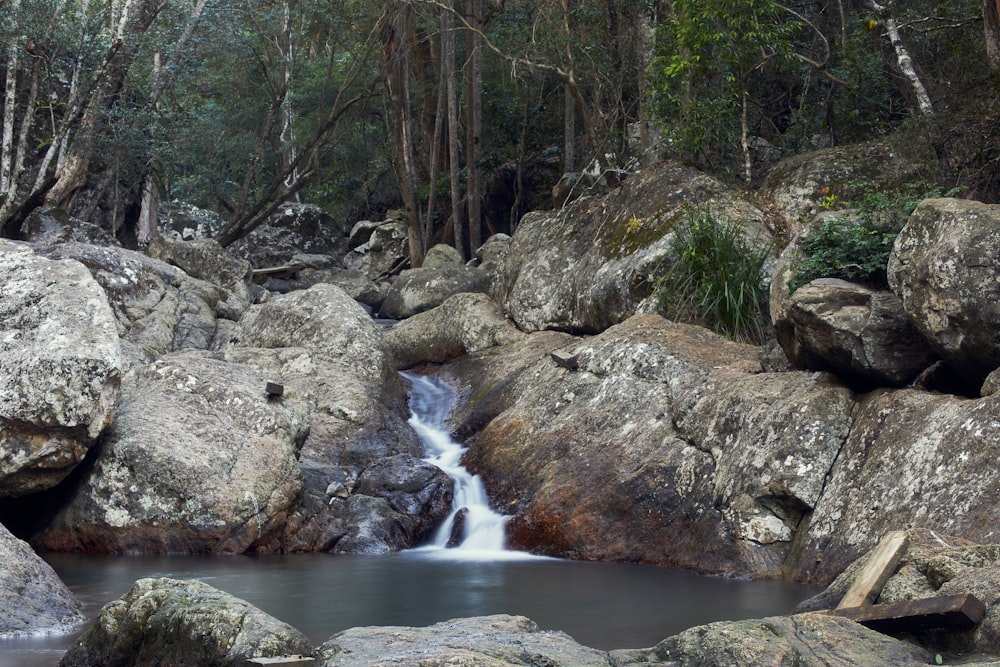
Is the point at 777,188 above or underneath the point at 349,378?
above

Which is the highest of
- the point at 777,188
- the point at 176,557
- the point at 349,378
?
the point at 777,188

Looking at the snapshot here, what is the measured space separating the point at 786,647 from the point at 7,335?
7.06m

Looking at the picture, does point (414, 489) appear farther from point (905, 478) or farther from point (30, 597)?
point (905, 478)

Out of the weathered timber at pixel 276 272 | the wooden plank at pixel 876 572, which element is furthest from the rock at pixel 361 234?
the wooden plank at pixel 876 572

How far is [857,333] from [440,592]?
152 inches

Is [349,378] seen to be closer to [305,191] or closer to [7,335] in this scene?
[7,335]

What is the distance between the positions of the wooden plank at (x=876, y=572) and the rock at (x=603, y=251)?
7521 mm

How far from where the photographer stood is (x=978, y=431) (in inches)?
281

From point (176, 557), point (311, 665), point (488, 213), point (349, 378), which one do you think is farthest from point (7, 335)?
point (488, 213)

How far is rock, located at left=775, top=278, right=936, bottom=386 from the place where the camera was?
8.15 metres

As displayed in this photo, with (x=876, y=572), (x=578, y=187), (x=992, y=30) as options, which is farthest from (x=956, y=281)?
(x=578, y=187)

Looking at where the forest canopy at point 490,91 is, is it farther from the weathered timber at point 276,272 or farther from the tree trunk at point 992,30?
the weathered timber at point 276,272

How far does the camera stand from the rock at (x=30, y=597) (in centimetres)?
612

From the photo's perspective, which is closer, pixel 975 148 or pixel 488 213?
pixel 975 148
